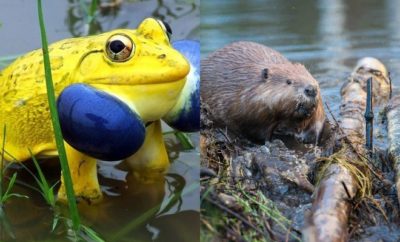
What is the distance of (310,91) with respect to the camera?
4.82ft

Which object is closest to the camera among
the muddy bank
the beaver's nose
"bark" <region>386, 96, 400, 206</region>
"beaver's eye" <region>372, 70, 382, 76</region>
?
the muddy bank

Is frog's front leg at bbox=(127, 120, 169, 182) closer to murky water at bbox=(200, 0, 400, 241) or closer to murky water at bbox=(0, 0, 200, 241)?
murky water at bbox=(0, 0, 200, 241)

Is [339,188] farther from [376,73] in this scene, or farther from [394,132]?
[376,73]

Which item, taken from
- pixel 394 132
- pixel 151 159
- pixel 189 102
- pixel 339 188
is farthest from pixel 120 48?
pixel 394 132

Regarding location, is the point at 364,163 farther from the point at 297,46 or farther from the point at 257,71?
the point at 297,46

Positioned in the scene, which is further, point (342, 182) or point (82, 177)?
point (82, 177)

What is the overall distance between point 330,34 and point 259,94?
66 cm

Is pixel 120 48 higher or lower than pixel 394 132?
higher

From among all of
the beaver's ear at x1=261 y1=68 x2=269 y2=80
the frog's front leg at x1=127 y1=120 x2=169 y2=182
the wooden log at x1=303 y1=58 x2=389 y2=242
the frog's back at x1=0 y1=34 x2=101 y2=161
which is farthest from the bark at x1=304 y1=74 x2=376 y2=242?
the frog's back at x1=0 y1=34 x2=101 y2=161

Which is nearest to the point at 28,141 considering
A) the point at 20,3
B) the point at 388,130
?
the point at 388,130

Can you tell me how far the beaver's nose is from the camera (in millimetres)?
1459

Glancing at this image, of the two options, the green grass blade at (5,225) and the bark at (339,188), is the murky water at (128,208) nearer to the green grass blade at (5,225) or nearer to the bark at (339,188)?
the green grass blade at (5,225)

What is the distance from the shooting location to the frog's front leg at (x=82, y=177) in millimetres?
1120

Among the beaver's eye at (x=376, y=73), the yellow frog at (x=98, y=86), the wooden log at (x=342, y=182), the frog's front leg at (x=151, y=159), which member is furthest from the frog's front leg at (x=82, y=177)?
the beaver's eye at (x=376, y=73)
